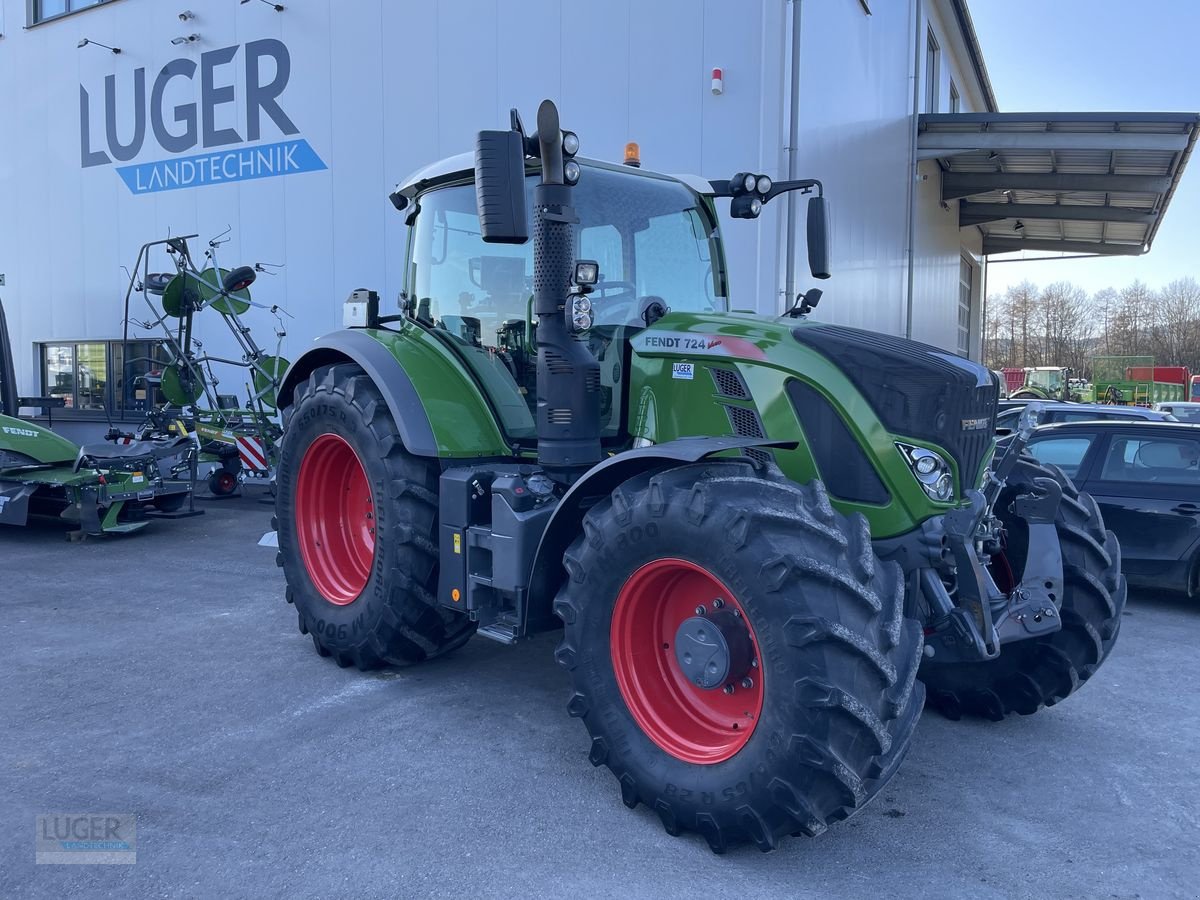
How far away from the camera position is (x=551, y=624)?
405cm

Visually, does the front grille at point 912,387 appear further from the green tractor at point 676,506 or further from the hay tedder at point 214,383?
the hay tedder at point 214,383

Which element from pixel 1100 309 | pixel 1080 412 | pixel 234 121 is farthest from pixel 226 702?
pixel 1100 309

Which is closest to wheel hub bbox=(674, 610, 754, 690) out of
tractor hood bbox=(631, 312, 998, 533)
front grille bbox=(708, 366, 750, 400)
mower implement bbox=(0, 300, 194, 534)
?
tractor hood bbox=(631, 312, 998, 533)

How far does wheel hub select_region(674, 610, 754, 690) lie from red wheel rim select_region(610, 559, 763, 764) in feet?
0.08

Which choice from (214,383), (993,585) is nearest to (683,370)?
(993,585)

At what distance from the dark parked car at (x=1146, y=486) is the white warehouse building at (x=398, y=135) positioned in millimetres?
2804

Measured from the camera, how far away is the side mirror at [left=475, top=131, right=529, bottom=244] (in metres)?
3.42

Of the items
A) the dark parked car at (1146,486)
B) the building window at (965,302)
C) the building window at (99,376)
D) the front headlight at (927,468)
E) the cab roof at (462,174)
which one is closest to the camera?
the front headlight at (927,468)

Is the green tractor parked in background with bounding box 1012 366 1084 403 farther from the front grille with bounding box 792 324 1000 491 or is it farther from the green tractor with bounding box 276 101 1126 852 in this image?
the front grille with bounding box 792 324 1000 491

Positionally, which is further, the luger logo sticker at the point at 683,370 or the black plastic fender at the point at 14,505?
the black plastic fender at the point at 14,505

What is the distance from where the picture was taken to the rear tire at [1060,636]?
13.3 feet

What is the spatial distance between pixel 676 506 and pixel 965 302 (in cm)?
2369

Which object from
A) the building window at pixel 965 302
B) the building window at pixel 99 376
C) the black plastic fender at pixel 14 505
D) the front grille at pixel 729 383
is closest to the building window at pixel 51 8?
the building window at pixel 99 376

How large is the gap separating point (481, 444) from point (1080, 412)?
7.37m
